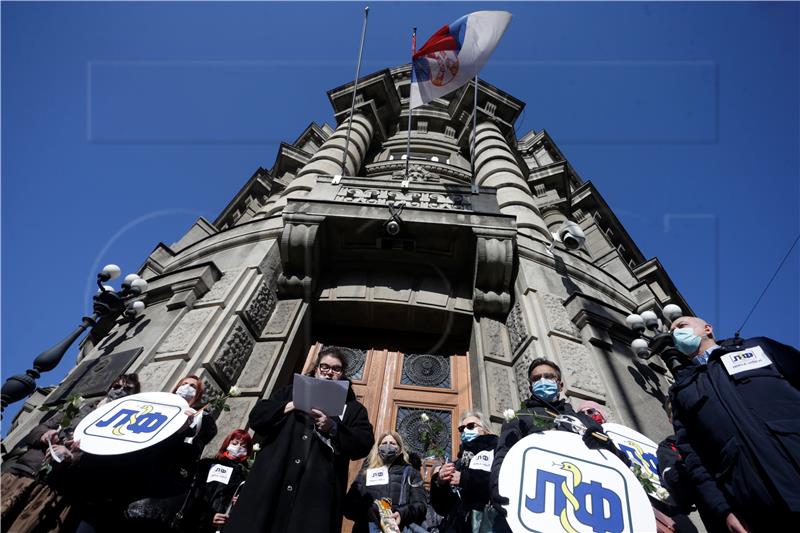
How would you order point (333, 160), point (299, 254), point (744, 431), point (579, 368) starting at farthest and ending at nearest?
point (333, 160)
point (299, 254)
point (579, 368)
point (744, 431)

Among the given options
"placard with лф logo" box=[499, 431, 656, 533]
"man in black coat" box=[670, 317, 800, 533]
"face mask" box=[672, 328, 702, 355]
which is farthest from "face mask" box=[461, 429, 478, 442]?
"face mask" box=[672, 328, 702, 355]

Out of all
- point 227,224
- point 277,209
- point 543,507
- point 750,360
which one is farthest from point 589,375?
point 227,224

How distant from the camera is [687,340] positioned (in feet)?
12.6

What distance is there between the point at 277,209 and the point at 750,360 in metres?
9.61

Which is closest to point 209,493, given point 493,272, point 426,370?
point 426,370

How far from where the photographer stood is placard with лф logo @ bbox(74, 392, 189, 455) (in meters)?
3.72

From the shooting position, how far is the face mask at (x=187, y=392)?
468cm

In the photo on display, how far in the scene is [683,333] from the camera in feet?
12.7

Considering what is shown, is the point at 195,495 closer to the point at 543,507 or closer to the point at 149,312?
the point at 543,507

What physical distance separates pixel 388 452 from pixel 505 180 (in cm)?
1018

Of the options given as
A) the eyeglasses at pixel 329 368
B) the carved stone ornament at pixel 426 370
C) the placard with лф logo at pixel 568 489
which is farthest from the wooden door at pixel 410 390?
the placard with лф logo at pixel 568 489

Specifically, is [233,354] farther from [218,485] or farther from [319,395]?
[319,395]

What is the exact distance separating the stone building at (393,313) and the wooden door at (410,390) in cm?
2

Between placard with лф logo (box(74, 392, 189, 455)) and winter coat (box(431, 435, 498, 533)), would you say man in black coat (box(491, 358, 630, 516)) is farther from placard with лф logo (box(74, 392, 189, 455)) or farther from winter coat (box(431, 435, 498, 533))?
placard with лф logo (box(74, 392, 189, 455))
